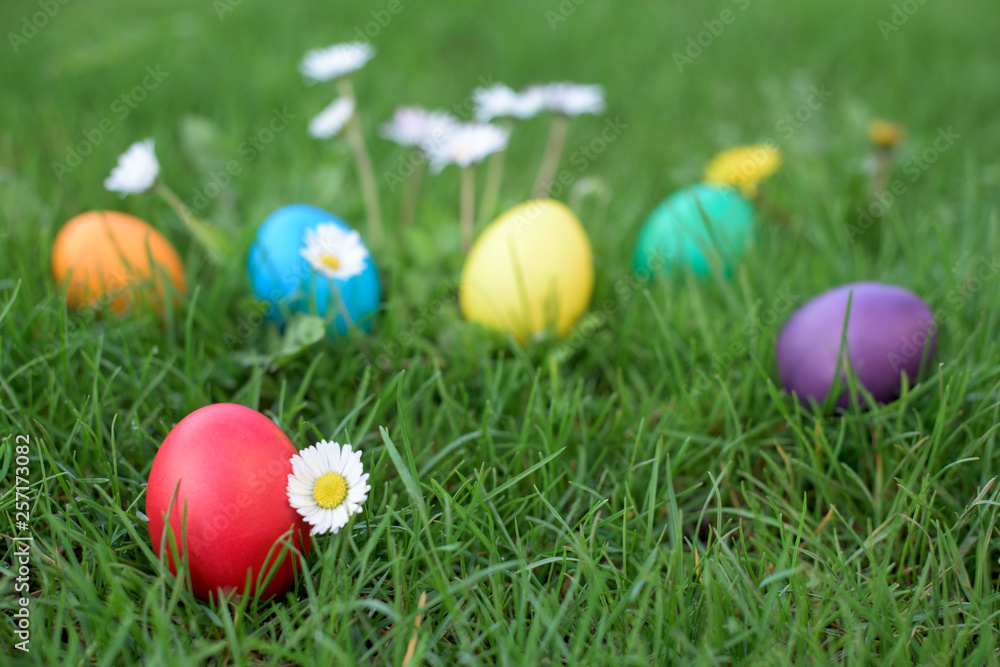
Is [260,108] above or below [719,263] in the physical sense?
above

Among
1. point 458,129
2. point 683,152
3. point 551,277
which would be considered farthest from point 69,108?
point 683,152

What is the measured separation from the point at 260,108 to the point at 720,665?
7.39ft

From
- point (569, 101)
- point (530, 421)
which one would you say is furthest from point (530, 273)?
point (569, 101)

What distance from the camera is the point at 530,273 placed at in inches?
56.2

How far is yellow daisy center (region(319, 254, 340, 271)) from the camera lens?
1.26 m

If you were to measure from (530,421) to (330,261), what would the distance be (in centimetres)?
46

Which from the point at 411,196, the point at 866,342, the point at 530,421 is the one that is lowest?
the point at 866,342

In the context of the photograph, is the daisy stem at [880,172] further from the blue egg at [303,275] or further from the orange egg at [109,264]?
the orange egg at [109,264]

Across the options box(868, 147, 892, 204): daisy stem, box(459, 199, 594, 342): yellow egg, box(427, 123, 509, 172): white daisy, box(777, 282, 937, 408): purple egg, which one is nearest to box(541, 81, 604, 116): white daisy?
box(427, 123, 509, 172): white daisy

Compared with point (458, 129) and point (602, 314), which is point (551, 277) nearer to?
point (602, 314)

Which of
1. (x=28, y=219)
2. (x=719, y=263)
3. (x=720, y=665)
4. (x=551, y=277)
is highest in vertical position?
(x=28, y=219)

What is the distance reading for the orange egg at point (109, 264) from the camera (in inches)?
54.6

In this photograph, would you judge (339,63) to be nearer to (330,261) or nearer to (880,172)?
(330,261)

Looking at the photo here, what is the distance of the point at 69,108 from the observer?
2.27m
